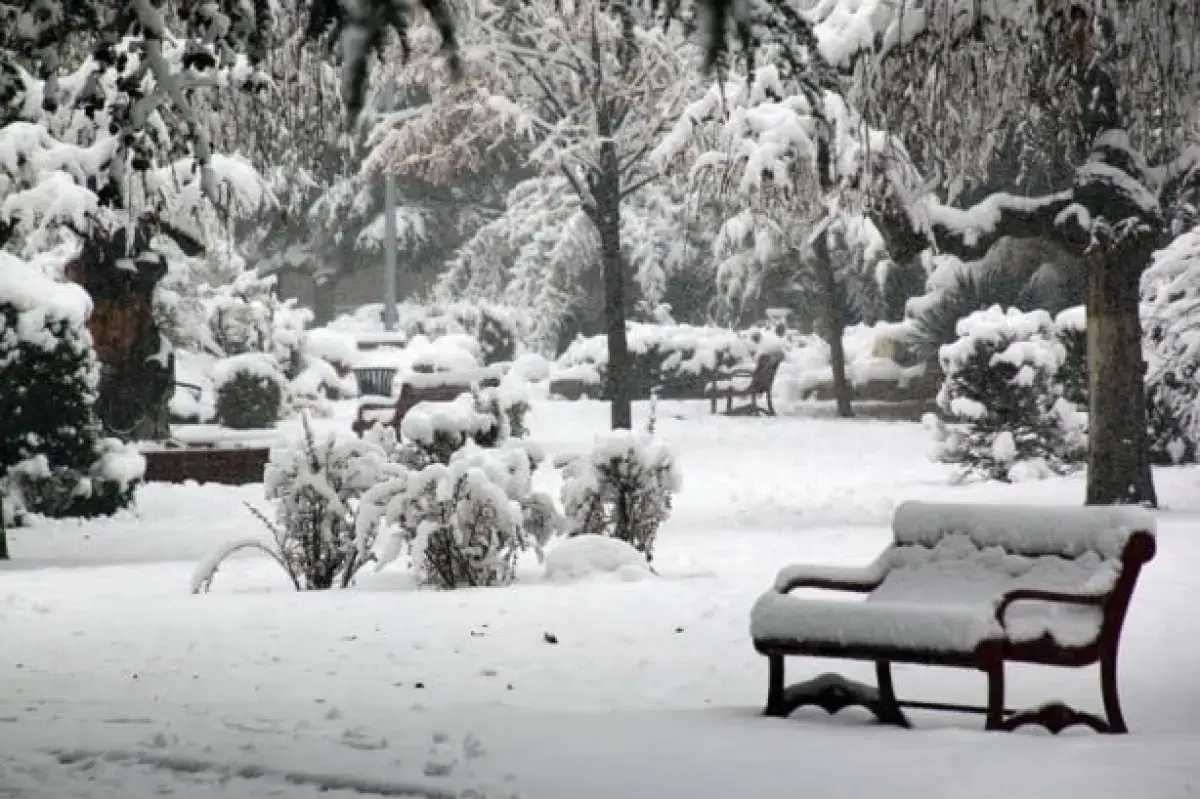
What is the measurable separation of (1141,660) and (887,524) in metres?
6.86

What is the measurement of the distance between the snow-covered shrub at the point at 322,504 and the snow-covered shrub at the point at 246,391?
17.8 meters

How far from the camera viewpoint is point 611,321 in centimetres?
2386

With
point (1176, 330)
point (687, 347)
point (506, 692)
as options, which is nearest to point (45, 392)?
point (506, 692)

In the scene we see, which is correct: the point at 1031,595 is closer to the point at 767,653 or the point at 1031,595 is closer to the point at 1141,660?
the point at 767,653

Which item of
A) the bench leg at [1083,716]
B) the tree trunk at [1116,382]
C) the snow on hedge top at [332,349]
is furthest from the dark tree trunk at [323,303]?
the bench leg at [1083,716]

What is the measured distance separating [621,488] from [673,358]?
68.4 feet

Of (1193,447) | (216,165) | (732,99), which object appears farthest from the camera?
(1193,447)

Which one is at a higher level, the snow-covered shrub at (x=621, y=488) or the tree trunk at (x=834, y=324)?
the tree trunk at (x=834, y=324)

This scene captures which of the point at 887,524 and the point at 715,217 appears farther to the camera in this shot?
the point at 715,217

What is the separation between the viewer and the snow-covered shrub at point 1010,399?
1909 centimetres

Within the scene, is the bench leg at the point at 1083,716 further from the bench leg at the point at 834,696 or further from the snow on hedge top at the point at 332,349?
the snow on hedge top at the point at 332,349

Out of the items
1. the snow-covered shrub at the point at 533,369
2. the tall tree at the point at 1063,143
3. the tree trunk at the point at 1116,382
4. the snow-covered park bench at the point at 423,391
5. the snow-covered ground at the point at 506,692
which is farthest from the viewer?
the snow-covered shrub at the point at 533,369

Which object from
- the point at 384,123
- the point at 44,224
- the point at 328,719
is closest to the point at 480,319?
the point at 384,123

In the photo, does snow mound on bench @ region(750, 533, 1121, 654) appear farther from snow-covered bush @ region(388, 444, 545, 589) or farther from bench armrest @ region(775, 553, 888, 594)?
snow-covered bush @ region(388, 444, 545, 589)
